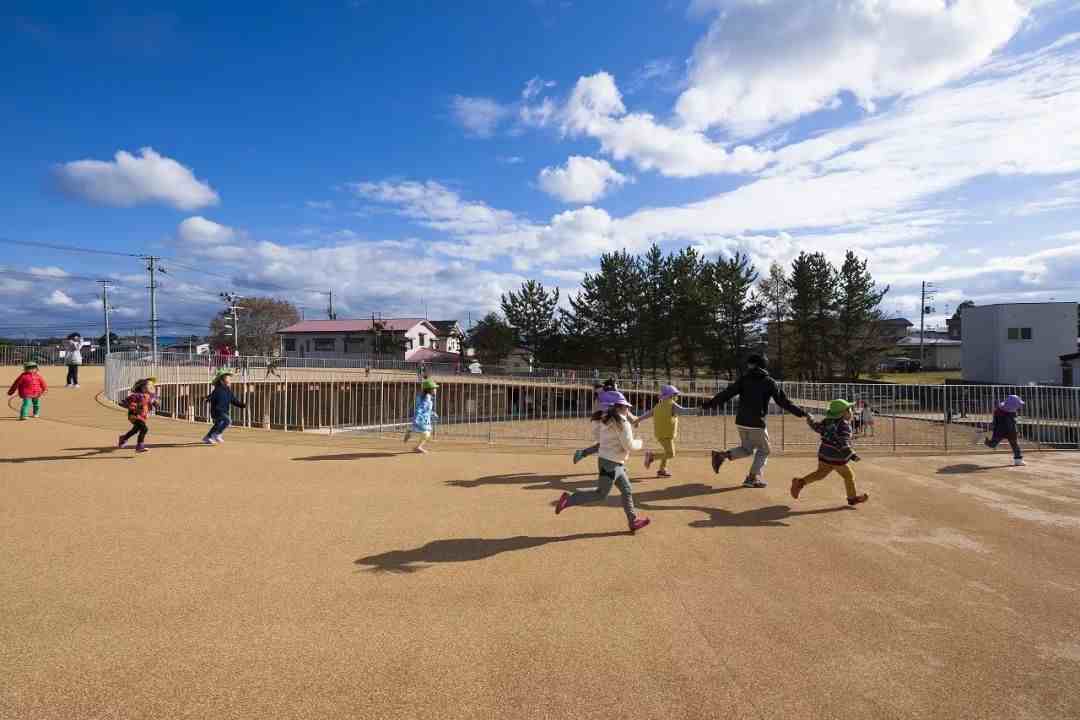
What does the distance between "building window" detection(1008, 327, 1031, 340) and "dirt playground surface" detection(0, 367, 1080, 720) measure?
37.2 m

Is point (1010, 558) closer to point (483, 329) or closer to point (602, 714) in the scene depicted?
point (602, 714)

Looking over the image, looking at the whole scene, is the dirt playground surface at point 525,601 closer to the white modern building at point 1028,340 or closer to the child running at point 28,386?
the child running at point 28,386

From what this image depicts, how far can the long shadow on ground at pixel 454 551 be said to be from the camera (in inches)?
185

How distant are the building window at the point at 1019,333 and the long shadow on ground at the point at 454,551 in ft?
140

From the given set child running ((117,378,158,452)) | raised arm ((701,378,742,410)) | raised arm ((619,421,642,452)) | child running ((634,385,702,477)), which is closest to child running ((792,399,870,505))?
raised arm ((701,378,742,410))

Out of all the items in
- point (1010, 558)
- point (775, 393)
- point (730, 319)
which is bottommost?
point (1010, 558)

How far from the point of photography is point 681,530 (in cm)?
571

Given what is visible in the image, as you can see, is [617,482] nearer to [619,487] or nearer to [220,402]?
[619,487]

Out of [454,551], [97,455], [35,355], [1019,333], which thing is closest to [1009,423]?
[454,551]

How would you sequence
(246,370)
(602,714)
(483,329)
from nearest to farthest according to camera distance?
(602,714) < (246,370) < (483,329)

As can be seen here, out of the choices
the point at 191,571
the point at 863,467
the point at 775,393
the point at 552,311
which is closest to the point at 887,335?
the point at 552,311

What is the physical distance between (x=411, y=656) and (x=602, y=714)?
1.20 metres

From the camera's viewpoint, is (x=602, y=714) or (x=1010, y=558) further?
(x=1010, y=558)

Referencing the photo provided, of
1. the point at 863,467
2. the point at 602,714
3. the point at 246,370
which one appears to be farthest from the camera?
the point at 246,370
